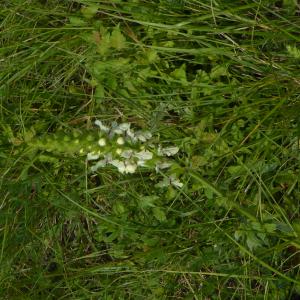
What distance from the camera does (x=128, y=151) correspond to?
77.9 inches

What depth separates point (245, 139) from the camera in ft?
6.64

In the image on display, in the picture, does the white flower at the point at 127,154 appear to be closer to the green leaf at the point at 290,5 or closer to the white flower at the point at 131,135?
the white flower at the point at 131,135

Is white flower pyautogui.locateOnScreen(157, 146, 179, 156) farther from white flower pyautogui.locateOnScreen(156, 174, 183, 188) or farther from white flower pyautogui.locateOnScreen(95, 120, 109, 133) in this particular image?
white flower pyautogui.locateOnScreen(95, 120, 109, 133)

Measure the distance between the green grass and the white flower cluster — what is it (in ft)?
0.14

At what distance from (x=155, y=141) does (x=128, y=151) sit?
145 millimetres

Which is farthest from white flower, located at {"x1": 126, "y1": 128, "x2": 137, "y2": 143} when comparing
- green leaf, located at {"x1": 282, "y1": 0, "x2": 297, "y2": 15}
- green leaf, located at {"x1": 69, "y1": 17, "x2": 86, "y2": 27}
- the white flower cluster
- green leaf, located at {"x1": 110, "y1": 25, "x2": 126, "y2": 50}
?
green leaf, located at {"x1": 282, "y1": 0, "x2": 297, "y2": 15}

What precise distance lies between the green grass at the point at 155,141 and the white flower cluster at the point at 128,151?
0.14 feet

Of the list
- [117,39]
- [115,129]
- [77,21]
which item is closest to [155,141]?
[115,129]

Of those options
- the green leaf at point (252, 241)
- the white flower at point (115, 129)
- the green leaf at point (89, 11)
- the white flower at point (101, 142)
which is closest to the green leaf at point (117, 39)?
the green leaf at point (89, 11)

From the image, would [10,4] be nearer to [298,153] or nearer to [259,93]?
[259,93]

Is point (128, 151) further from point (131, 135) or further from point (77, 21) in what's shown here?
point (77, 21)

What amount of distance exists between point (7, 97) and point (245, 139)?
3.33 feet

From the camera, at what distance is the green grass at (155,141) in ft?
6.63

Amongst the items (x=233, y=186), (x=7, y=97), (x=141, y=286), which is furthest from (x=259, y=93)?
(x=7, y=97)
